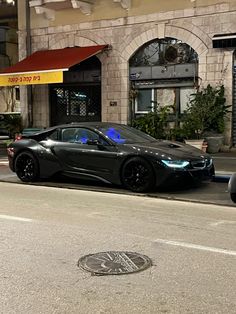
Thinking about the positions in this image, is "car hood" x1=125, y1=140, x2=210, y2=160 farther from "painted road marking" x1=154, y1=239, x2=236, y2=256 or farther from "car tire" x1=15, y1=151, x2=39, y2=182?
"painted road marking" x1=154, y1=239, x2=236, y2=256

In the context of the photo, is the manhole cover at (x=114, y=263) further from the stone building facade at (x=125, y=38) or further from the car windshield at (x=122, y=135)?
the stone building facade at (x=125, y=38)

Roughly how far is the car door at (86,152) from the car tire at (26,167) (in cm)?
67

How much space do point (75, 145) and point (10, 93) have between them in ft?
58.9

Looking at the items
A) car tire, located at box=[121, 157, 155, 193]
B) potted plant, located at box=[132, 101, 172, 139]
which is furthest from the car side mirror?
potted plant, located at box=[132, 101, 172, 139]

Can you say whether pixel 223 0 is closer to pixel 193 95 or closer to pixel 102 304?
pixel 193 95

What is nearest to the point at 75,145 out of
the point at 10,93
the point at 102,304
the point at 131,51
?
the point at 102,304

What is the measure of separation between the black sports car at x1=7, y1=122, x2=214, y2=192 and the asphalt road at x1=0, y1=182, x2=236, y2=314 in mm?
654

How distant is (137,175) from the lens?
9.52 meters

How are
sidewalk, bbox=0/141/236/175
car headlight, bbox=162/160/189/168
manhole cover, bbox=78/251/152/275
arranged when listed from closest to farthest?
manhole cover, bbox=78/251/152/275
car headlight, bbox=162/160/189/168
sidewalk, bbox=0/141/236/175

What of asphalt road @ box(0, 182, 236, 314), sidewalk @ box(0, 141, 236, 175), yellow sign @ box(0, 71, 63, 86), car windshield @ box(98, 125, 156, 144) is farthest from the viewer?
yellow sign @ box(0, 71, 63, 86)

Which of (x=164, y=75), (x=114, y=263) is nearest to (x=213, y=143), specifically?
(x=164, y=75)

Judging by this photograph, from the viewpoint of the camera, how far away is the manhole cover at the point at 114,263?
16.0 ft

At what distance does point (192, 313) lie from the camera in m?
3.82

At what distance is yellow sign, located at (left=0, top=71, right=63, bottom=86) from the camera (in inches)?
698
